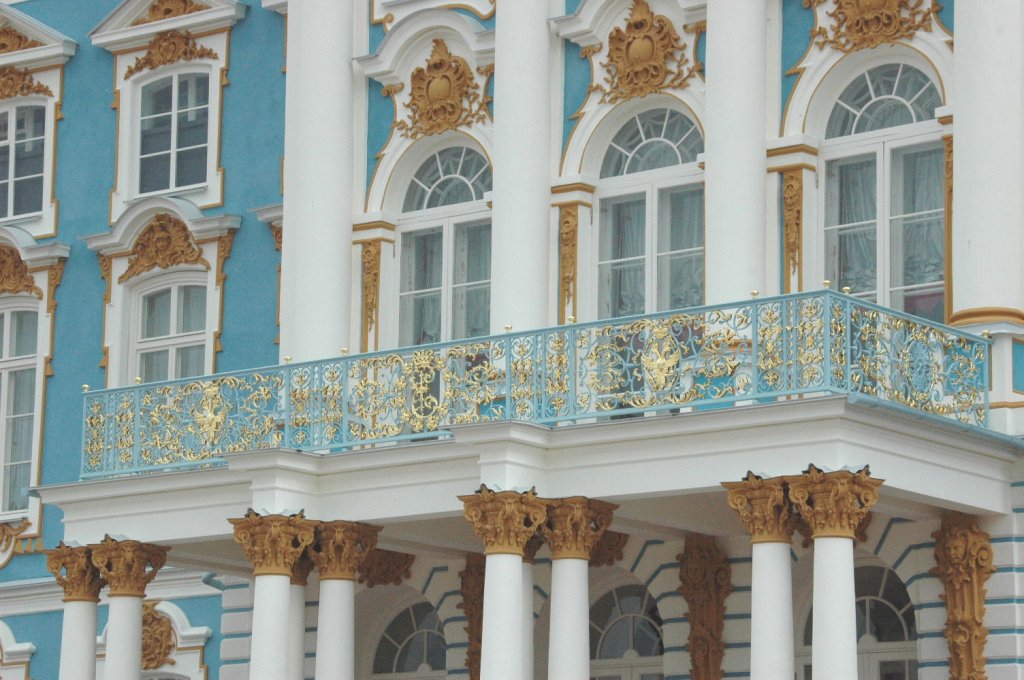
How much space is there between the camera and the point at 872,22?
2208 cm

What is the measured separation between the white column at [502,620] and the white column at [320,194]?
5.00 meters

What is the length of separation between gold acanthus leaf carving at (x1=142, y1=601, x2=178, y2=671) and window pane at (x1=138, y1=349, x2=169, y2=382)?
8.21 ft

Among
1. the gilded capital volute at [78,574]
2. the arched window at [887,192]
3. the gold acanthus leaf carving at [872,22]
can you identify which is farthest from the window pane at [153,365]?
the gold acanthus leaf carving at [872,22]

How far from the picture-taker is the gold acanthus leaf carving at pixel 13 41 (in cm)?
2862

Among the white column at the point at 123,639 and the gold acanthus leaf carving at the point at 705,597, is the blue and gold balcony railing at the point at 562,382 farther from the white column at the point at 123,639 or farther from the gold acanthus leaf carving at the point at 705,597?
the gold acanthus leaf carving at the point at 705,597

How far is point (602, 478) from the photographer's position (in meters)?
20.1

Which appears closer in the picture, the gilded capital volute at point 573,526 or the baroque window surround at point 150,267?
the gilded capital volute at point 573,526

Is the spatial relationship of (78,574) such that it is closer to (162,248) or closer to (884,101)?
(162,248)

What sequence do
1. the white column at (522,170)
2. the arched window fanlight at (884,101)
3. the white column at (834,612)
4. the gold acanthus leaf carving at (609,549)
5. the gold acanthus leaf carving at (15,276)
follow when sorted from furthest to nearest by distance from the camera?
1. the gold acanthus leaf carving at (15,276)
2. the white column at (522,170)
3. the gold acanthus leaf carving at (609,549)
4. the arched window fanlight at (884,101)
5. the white column at (834,612)

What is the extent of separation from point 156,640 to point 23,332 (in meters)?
4.24

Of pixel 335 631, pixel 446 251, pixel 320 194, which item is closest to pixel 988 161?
pixel 446 251

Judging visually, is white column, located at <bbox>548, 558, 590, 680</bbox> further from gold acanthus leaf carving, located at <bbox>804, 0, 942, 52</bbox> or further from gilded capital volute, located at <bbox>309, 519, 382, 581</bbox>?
gold acanthus leaf carving, located at <bbox>804, 0, 942, 52</bbox>

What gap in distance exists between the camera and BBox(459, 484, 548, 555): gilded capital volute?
2003 centimetres

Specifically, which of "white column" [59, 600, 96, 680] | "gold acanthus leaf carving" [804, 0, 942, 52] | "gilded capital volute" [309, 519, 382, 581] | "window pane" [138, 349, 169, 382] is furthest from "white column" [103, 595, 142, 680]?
"gold acanthus leaf carving" [804, 0, 942, 52]
